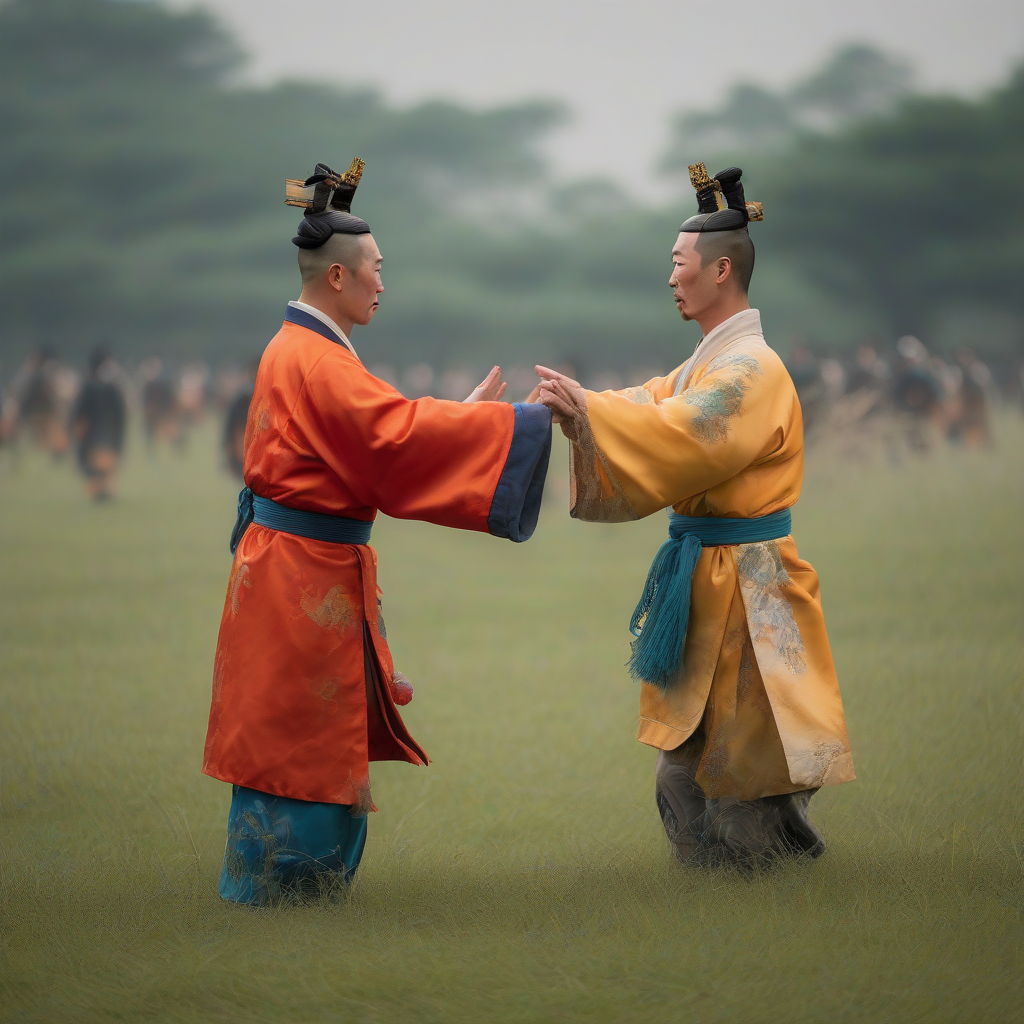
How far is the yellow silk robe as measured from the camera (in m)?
2.94

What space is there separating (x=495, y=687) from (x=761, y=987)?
3.23 m

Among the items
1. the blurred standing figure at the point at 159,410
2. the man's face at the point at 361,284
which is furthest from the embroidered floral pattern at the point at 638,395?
the blurred standing figure at the point at 159,410

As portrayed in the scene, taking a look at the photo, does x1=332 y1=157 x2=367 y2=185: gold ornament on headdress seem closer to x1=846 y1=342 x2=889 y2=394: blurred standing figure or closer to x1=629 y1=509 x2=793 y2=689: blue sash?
x1=629 y1=509 x2=793 y2=689: blue sash

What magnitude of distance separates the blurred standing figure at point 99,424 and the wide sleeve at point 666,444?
456 inches

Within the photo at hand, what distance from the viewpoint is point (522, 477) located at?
284 cm

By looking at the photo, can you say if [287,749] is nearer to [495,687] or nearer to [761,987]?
[761,987]

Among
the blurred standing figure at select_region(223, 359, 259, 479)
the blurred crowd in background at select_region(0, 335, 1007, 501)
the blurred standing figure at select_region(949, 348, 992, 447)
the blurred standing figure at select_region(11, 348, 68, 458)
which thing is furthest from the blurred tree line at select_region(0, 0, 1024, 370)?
the blurred standing figure at select_region(223, 359, 259, 479)

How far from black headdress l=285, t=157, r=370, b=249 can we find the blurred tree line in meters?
26.4

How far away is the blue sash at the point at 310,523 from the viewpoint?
2.98 meters

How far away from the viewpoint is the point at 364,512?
304 centimetres

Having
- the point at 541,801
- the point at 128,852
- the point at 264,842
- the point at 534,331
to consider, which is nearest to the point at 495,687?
the point at 541,801

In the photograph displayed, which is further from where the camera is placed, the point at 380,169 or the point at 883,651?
the point at 380,169

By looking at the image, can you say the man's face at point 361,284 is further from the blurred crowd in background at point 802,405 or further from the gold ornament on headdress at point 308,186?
the blurred crowd in background at point 802,405

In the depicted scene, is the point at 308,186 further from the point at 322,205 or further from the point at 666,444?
the point at 666,444
